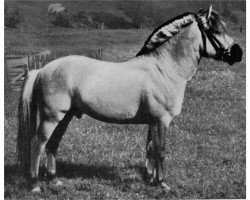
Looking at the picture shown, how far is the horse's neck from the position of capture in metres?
5.07

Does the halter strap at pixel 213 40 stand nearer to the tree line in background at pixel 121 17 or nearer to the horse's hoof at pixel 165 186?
the tree line in background at pixel 121 17

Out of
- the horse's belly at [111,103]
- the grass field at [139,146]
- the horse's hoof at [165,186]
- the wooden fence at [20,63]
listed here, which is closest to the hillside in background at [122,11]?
the grass field at [139,146]

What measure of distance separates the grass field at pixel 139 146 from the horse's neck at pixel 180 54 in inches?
34.0

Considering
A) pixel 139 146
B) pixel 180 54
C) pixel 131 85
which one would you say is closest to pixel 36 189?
pixel 139 146

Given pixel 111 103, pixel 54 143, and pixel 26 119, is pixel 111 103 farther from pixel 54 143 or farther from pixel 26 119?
pixel 26 119

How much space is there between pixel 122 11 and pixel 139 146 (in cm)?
207

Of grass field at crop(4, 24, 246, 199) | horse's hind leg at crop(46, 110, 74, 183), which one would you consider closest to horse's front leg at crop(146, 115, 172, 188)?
grass field at crop(4, 24, 246, 199)

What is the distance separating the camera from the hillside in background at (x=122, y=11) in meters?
6.11

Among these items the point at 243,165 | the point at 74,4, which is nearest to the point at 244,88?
the point at 243,165

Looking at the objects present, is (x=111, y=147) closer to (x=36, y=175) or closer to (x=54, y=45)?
(x=36, y=175)

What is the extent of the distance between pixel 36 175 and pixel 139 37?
95.9 inches

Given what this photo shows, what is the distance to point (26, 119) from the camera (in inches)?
202

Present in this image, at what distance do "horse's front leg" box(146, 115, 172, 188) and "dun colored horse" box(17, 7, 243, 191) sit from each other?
1cm

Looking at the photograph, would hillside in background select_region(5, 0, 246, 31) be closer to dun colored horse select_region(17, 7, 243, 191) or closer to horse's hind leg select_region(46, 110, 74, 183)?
dun colored horse select_region(17, 7, 243, 191)
